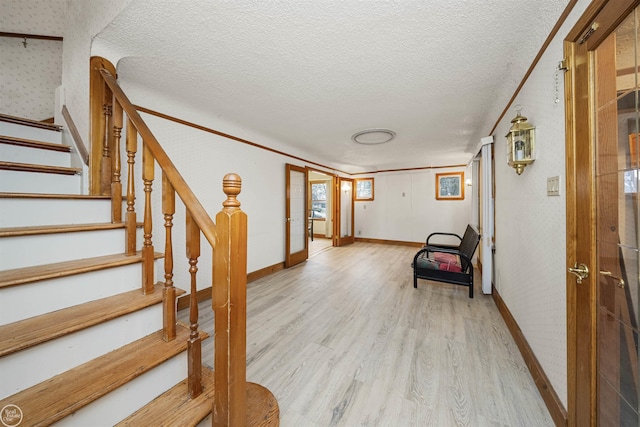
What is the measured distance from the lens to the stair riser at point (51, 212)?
1.28 meters

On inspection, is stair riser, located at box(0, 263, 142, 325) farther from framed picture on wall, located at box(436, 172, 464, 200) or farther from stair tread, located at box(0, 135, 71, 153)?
framed picture on wall, located at box(436, 172, 464, 200)

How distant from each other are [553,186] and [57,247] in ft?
9.51

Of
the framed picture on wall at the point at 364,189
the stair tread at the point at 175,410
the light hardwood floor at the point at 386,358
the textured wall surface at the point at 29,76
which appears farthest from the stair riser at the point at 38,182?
the framed picture on wall at the point at 364,189

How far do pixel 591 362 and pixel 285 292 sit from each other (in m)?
2.85

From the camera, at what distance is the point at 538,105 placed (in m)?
Result: 1.62

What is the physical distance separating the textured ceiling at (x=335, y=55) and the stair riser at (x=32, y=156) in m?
0.95

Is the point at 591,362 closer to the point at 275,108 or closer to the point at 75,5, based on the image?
the point at 275,108

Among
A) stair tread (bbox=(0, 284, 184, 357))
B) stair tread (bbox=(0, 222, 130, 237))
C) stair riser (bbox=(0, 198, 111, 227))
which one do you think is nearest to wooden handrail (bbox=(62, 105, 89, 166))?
stair riser (bbox=(0, 198, 111, 227))

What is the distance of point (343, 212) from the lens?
7.04 meters

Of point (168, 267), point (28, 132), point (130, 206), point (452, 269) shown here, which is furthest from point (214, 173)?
point (452, 269)

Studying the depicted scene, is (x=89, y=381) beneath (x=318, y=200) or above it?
beneath

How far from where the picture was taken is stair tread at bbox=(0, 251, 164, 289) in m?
1.01

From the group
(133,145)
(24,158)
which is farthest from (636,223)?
(24,158)

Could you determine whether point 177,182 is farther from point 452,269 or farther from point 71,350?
point 452,269
